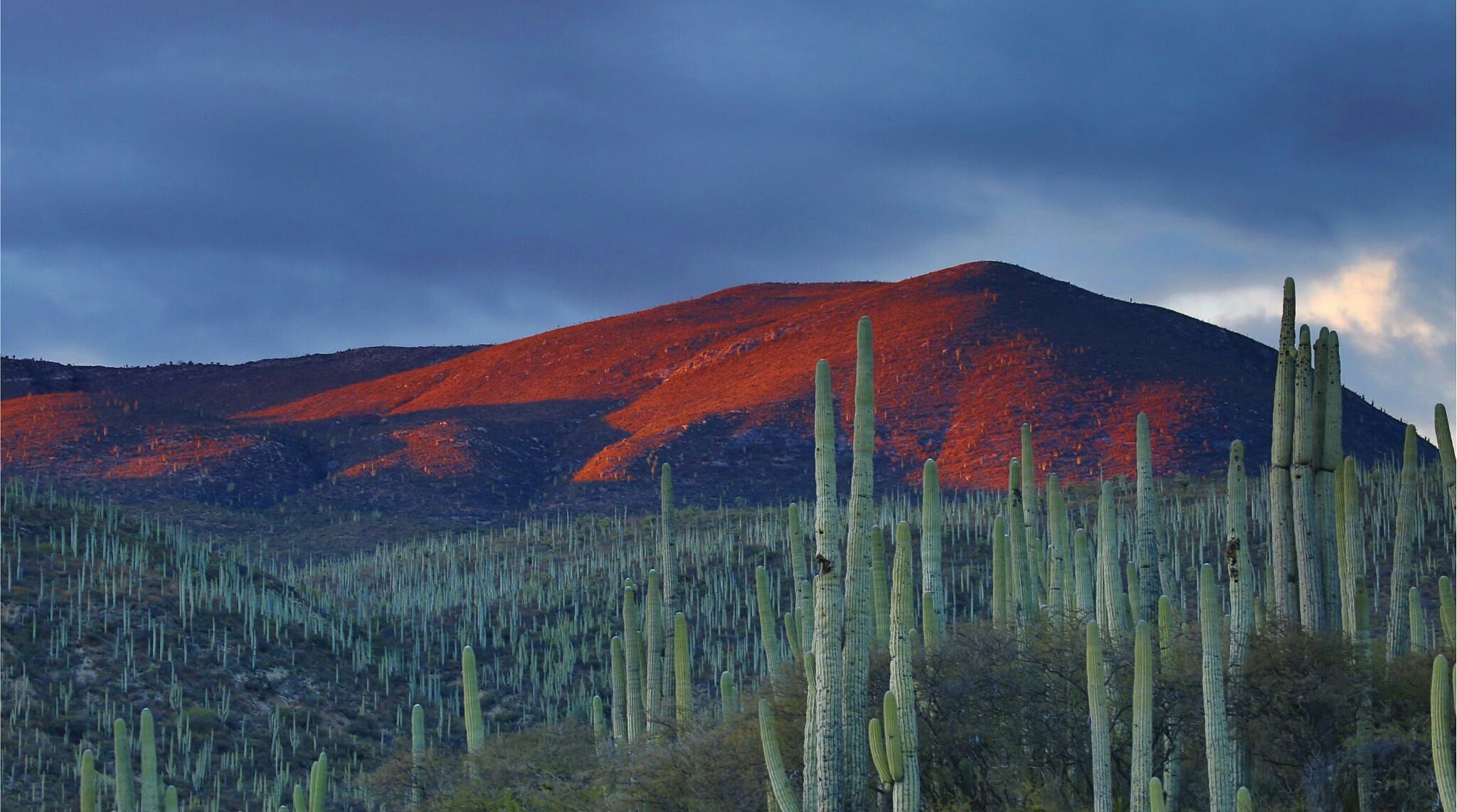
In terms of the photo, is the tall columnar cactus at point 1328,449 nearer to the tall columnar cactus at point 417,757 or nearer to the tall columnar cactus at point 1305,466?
the tall columnar cactus at point 1305,466

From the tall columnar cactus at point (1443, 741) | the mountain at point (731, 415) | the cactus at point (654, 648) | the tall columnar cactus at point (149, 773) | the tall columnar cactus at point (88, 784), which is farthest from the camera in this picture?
the mountain at point (731, 415)

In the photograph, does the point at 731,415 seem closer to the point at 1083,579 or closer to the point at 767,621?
the point at 767,621

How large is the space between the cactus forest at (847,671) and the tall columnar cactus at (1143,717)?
58mm

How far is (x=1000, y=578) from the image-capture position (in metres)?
23.2

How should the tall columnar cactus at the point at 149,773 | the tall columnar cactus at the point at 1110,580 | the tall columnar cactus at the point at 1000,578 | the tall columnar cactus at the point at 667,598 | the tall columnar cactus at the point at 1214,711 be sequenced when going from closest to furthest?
1. the tall columnar cactus at the point at 1214,711
2. the tall columnar cactus at the point at 1110,580
3. the tall columnar cactus at the point at 149,773
4. the tall columnar cactus at the point at 1000,578
5. the tall columnar cactus at the point at 667,598

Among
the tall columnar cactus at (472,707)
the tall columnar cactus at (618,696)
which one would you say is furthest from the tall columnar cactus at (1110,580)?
the tall columnar cactus at (472,707)

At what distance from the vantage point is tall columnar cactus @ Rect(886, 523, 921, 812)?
16516 millimetres

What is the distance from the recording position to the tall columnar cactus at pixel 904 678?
16516 mm

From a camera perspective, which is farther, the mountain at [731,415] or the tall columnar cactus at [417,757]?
the mountain at [731,415]

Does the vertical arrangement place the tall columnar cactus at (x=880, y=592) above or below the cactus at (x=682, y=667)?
above

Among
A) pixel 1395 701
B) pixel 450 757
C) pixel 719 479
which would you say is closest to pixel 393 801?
pixel 450 757

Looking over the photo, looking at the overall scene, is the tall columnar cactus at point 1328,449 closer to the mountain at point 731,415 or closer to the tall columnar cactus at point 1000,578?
the tall columnar cactus at point 1000,578

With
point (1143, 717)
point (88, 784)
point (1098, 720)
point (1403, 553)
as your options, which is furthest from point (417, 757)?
point (1403, 553)

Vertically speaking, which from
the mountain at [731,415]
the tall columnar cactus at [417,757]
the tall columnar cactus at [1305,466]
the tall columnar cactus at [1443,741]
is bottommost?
the tall columnar cactus at [417,757]
